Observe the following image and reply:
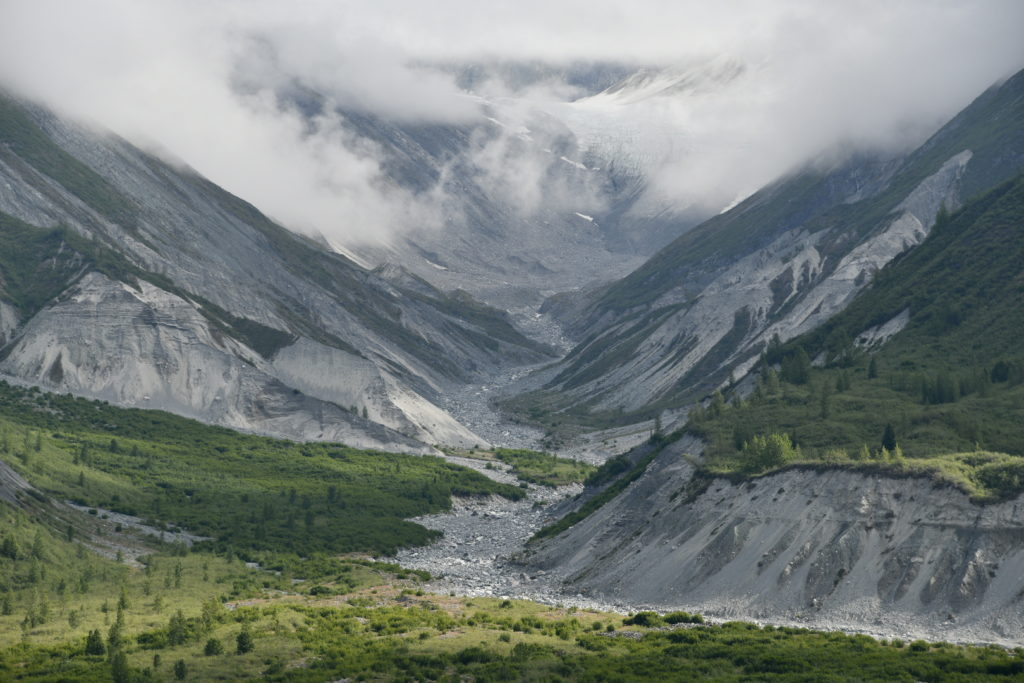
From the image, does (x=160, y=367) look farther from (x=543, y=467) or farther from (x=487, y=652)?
(x=487, y=652)

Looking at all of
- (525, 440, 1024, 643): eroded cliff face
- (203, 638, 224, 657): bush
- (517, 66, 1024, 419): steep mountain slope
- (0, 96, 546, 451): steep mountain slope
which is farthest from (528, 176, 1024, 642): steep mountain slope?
(0, 96, 546, 451): steep mountain slope

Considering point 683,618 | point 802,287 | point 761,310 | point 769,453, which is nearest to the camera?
point 683,618

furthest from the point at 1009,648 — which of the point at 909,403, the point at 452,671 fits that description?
the point at 909,403

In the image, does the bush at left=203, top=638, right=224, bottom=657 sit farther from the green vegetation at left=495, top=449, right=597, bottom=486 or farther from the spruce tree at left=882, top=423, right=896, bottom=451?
the green vegetation at left=495, top=449, right=597, bottom=486

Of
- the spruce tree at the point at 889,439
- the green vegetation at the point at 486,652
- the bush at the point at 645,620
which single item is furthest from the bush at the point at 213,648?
the spruce tree at the point at 889,439

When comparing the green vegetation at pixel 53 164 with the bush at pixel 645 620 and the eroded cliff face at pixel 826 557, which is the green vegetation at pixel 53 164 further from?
the bush at pixel 645 620

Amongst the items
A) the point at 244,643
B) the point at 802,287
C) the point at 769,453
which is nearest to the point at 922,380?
the point at 769,453
